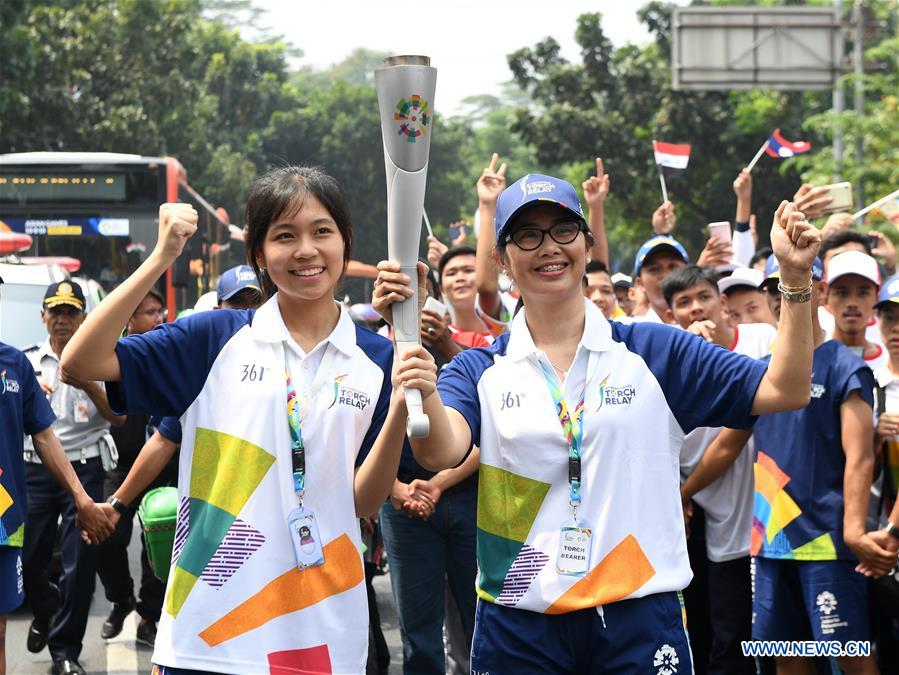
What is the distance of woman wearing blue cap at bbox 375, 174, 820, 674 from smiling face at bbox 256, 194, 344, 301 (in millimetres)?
404

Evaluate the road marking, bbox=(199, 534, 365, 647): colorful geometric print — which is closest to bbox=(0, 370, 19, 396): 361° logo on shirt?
the road marking

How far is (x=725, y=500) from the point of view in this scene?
17.7ft

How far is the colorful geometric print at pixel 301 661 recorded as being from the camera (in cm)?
325

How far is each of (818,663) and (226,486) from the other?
Answer: 2.83m

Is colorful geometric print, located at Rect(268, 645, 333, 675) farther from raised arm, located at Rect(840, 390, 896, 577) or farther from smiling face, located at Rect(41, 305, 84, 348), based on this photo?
smiling face, located at Rect(41, 305, 84, 348)

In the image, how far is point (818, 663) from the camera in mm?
5176

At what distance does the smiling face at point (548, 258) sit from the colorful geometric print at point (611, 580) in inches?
25.1

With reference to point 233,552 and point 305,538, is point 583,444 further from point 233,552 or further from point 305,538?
point 233,552

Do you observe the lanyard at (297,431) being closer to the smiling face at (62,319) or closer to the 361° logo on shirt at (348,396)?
the 361° logo on shirt at (348,396)

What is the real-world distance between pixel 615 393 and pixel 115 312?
3.91 ft

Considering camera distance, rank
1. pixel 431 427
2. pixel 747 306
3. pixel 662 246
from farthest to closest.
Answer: pixel 662 246, pixel 747 306, pixel 431 427

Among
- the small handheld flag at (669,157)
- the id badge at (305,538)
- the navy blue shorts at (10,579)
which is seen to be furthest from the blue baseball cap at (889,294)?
the small handheld flag at (669,157)

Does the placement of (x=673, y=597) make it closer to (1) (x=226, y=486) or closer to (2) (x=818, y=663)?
(1) (x=226, y=486)

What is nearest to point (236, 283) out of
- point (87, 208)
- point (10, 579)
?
point (10, 579)
